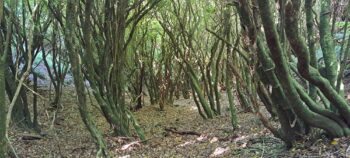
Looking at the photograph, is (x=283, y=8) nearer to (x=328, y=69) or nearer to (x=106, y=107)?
(x=328, y=69)

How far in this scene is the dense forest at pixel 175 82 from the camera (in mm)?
4125

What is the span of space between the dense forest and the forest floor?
22mm

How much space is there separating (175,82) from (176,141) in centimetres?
530

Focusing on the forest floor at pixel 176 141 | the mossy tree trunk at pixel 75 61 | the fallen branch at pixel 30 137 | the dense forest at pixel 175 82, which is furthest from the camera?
the fallen branch at pixel 30 137

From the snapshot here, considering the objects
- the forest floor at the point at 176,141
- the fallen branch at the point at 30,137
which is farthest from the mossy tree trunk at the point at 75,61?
the fallen branch at the point at 30,137

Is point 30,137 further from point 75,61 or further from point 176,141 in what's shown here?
point 75,61

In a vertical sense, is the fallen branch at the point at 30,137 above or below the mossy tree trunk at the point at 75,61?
below

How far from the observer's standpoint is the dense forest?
4125 millimetres

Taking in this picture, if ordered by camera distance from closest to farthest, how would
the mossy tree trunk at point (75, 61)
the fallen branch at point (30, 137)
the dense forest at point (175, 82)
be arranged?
the dense forest at point (175, 82), the mossy tree trunk at point (75, 61), the fallen branch at point (30, 137)

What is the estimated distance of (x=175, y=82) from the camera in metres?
12.5

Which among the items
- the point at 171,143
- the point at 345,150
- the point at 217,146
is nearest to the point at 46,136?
the point at 171,143

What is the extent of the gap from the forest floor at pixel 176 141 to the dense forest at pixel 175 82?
22 millimetres

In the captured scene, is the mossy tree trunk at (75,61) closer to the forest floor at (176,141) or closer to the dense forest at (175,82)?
the dense forest at (175,82)

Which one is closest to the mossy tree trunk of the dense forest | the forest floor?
the dense forest
